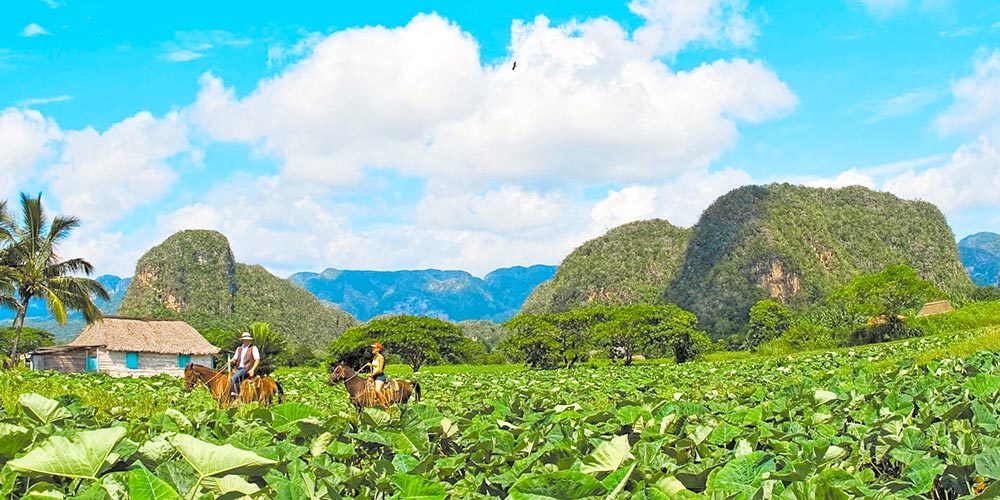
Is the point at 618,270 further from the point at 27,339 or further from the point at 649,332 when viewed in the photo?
the point at 27,339

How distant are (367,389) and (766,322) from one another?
175ft

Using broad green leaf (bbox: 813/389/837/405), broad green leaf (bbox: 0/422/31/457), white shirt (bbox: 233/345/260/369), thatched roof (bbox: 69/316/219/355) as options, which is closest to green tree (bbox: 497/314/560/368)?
thatched roof (bbox: 69/316/219/355)

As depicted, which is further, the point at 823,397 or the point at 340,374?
the point at 340,374

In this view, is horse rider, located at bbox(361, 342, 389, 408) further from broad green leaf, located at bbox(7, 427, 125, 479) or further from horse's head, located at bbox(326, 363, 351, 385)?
broad green leaf, located at bbox(7, 427, 125, 479)

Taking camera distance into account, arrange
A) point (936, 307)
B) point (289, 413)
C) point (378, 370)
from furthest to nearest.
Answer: point (936, 307) → point (378, 370) → point (289, 413)

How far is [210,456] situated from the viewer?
2033mm

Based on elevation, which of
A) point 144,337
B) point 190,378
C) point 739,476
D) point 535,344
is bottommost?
point 535,344

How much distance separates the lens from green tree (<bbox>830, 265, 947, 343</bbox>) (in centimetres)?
4434

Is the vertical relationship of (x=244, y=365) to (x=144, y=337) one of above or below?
below

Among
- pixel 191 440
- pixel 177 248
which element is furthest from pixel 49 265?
pixel 177 248

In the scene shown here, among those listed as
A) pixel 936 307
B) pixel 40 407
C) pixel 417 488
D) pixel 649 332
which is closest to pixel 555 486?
pixel 417 488

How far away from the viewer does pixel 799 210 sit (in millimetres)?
138375

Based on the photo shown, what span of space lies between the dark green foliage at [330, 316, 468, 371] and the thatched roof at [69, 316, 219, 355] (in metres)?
9.21

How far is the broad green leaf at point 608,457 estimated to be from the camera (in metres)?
2.36
